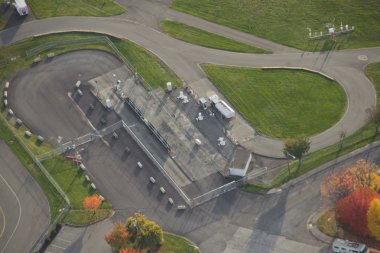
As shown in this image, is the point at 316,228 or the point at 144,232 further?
the point at 316,228

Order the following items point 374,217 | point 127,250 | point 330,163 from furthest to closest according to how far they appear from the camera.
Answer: point 330,163 → point 127,250 → point 374,217

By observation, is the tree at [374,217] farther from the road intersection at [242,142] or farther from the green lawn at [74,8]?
the green lawn at [74,8]

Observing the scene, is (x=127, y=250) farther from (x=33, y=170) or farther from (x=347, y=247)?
(x=347, y=247)

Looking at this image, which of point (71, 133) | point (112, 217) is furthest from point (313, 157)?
point (71, 133)

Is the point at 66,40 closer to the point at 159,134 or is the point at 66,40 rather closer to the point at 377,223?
the point at 159,134

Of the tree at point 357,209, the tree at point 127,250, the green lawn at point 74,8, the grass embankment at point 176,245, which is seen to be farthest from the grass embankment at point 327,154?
the green lawn at point 74,8

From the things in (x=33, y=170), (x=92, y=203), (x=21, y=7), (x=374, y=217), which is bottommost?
(x=374, y=217)

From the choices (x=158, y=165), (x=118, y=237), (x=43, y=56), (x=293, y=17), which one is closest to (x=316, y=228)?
(x=158, y=165)
